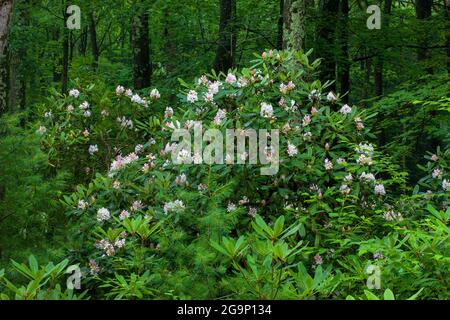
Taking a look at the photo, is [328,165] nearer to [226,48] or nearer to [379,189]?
[379,189]

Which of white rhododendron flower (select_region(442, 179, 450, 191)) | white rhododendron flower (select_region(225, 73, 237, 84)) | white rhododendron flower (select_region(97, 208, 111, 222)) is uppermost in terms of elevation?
white rhododendron flower (select_region(225, 73, 237, 84))

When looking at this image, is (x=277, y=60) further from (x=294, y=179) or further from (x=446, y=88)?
→ (x=446, y=88)

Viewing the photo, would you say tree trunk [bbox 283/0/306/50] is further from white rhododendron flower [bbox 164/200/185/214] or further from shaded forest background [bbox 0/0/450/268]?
white rhododendron flower [bbox 164/200/185/214]

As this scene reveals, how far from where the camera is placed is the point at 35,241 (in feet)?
16.6

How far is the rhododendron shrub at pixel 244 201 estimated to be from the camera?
153 inches

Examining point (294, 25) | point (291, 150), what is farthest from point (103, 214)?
point (294, 25)

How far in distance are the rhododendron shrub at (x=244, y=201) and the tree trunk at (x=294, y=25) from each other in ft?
5.80

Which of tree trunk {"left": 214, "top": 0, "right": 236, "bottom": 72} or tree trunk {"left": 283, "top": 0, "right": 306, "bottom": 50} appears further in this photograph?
tree trunk {"left": 214, "top": 0, "right": 236, "bottom": 72}

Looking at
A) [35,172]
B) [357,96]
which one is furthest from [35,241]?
[357,96]

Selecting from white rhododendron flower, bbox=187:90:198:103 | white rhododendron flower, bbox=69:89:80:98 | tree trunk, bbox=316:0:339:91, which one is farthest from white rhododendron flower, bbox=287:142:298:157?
tree trunk, bbox=316:0:339:91

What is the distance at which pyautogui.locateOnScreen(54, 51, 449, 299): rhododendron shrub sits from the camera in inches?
153

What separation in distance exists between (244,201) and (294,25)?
3.71m

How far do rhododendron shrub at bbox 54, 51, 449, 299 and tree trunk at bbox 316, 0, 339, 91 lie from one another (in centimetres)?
478

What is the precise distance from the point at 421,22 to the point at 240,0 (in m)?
7.14
